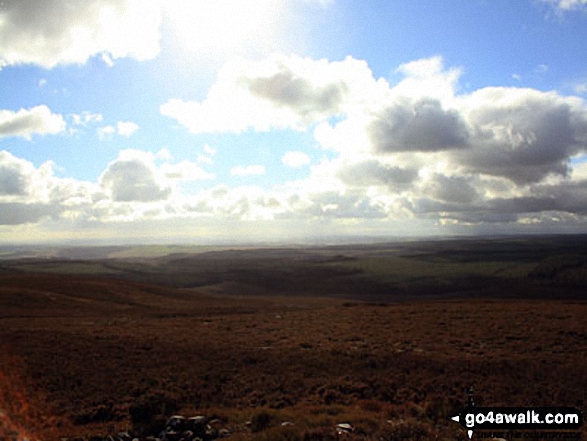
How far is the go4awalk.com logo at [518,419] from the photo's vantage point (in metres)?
13.9

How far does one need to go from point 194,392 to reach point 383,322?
2241 cm

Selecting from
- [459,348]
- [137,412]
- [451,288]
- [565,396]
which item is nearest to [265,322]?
[459,348]

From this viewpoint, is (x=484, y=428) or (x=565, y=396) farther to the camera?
(x=565, y=396)

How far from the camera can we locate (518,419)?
1446 cm

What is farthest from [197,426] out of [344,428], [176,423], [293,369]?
[293,369]

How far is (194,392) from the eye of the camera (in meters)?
18.3

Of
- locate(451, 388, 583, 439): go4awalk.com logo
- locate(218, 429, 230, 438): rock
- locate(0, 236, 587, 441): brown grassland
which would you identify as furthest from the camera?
locate(0, 236, 587, 441): brown grassland

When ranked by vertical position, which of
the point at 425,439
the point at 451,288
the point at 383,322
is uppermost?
the point at 425,439

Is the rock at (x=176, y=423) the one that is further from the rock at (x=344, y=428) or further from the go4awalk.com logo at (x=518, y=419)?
the go4awalk.com logo at (x=518, y=419)

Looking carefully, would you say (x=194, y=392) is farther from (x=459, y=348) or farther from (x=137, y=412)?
(x=459, y=348)

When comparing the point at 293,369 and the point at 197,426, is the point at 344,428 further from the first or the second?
the point at 293,369

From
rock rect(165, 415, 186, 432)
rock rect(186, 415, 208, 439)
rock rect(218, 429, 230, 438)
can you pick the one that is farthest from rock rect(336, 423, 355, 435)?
rock rect(165, 415, 186, 432)

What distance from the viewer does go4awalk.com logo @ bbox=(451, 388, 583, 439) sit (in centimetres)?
1386

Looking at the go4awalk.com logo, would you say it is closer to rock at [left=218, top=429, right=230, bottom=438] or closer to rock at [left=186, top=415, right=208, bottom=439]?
rock at [left=218, top=429, right=230, bottom=438]
